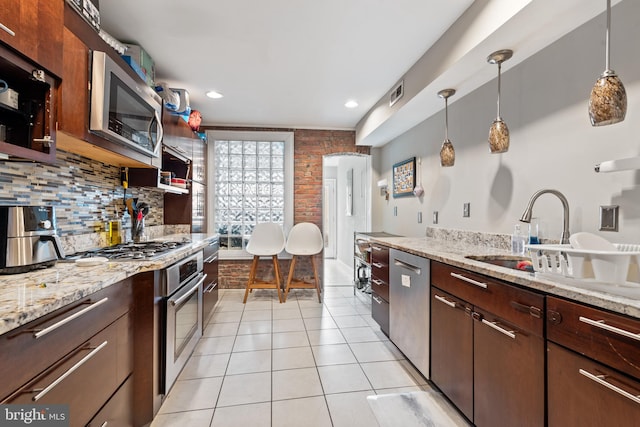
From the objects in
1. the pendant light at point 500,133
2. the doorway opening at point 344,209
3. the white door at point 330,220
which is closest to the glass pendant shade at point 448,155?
the pendant light at point 500,133

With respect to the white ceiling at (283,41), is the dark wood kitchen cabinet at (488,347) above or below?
below

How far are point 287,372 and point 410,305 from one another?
38.7 inches

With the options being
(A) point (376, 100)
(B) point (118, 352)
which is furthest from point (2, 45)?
(A) point (376, 100)

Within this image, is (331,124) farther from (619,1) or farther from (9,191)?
(9,191)

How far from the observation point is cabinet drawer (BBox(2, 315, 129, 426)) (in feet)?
2.74

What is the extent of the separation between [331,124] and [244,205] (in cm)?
171

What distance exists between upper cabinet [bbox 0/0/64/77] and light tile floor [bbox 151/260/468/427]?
1.77 m

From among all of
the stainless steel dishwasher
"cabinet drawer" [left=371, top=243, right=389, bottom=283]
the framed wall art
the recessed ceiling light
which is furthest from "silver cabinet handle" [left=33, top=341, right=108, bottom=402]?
the framed wall art

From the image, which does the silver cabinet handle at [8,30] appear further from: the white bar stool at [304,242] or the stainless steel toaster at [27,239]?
the white bar stool at [304,242]

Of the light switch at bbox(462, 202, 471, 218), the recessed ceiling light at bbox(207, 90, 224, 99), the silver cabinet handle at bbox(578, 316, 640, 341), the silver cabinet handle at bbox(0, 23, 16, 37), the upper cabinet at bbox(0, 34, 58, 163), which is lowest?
the silver cabinet handle at bbox(578, 316, 640, 341)

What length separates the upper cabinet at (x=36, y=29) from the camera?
99 centimetres

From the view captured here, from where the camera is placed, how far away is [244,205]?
14.1 feet

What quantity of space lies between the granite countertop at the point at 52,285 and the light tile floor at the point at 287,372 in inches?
35.3

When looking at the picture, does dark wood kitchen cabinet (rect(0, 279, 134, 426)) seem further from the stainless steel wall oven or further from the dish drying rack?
the dish drying rack
